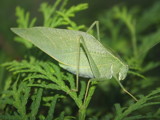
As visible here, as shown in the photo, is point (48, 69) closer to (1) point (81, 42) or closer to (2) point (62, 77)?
(2) point (62, 77)

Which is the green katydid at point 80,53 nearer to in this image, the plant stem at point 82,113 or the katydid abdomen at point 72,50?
the katydid abdomen at point 72,50

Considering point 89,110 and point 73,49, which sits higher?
point 73,49

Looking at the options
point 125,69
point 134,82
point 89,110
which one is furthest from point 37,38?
point 134,82

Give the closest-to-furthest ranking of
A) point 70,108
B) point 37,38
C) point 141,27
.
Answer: point 37,38, point 70,108, point 141,27

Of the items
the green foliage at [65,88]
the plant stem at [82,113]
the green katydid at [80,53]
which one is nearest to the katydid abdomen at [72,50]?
the green katydid at [80,53]

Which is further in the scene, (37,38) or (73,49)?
(73,49)

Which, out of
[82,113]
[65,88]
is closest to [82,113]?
[82,113]

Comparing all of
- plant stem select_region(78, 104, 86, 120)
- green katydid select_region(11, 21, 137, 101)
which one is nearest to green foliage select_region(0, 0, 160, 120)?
plant stem select_region(78, 104, 86, 120)
